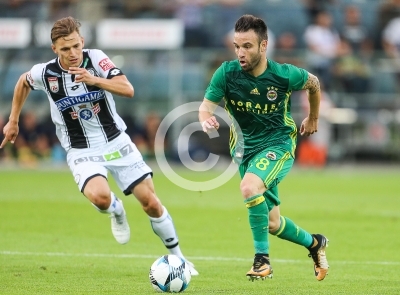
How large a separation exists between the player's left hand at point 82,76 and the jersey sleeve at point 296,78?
76.0 inches

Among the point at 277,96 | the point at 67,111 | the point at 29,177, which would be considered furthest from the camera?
the point at 29,177

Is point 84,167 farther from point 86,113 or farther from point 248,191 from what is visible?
point 248,191

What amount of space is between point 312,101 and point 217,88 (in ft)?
3.32

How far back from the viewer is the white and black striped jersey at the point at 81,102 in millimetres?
9023

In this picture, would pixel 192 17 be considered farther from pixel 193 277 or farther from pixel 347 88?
pixel 193 277

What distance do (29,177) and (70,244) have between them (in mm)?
12393

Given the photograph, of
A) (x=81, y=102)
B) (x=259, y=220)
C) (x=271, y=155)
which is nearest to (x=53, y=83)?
(x=81, y=102)

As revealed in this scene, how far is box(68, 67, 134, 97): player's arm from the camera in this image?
8.26 m

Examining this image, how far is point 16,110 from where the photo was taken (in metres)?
9.16

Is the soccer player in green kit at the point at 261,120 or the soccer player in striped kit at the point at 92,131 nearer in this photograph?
the soccer player in green kit at the point at 261,120

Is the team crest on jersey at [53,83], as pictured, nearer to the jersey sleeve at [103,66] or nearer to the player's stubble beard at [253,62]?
the jersey sleeve at [103,66]

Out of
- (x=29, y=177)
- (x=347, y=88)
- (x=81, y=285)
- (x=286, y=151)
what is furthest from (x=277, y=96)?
(x=347, y=88)

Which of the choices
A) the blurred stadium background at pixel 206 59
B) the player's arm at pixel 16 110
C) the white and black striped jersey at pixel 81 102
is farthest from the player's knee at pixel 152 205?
the blurred stadium background at pixel 206 59

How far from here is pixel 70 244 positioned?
11.2 meters
